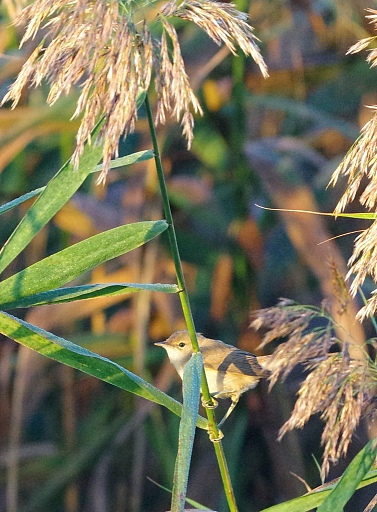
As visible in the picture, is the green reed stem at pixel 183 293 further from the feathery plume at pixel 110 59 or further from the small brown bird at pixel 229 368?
the small brown bird at pixel 229 368

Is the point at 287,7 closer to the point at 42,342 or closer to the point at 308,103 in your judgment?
the point at 308,103

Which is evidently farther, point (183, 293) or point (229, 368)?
point (229, 368)

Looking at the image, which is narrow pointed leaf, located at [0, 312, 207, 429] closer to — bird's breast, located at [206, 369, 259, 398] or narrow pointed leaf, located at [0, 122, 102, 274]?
narrow pointed leaf, located at [0, 122, 102, 274]

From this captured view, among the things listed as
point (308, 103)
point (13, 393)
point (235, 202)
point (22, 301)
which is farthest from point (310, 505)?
point (308, 103)

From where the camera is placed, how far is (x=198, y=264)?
3.24 metres

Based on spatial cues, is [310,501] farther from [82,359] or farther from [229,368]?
[229,368]

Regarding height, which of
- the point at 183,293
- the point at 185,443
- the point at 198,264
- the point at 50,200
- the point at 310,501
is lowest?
the point at 198,264

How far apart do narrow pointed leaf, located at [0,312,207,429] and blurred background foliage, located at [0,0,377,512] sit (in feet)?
5.47

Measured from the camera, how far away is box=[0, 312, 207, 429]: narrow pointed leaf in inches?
44.8

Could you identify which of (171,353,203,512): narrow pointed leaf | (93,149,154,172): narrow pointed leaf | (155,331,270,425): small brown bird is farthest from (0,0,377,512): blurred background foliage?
(171,353,203,512): narrow pointed leaf

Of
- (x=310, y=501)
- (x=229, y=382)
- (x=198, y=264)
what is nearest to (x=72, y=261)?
(x=310, y=501)

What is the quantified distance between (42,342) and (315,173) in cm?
230

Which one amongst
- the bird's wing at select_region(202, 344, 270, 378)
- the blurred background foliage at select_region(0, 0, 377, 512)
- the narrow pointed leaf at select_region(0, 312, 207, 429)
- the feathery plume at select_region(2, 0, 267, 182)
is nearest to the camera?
the feathery plume at select_region(2, 0, 267, 182)

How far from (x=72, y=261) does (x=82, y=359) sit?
0.47 feet
